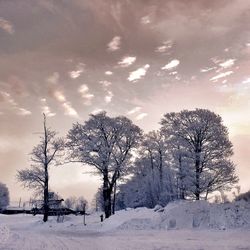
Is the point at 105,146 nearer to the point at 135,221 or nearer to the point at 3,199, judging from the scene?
the point at 135,221

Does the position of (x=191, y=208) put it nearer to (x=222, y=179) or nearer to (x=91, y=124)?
(x=222, y=179)

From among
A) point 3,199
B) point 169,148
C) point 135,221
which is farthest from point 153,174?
point 3,199

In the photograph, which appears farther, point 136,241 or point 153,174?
point 153,174

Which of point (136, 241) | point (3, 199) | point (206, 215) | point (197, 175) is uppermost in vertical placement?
point (3, 199)

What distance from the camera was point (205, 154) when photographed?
4141cm

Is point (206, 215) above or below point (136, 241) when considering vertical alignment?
above

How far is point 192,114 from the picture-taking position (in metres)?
42.9

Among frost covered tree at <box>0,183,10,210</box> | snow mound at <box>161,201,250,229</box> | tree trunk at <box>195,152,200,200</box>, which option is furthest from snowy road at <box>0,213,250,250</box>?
frost covered tree at <box>0,183,10,210</box>

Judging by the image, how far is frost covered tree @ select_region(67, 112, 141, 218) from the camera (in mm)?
41906

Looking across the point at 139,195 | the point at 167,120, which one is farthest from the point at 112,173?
the point at 139,195

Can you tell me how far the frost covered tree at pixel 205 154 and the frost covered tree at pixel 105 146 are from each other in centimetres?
567

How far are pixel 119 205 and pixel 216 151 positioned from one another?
157 feet

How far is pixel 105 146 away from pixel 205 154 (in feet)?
33.3

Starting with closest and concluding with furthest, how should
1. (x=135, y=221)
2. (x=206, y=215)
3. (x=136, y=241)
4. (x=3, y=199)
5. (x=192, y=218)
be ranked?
(x=136, y=241)
(x=192, y=218)
(x=206, y=215)
(x=135, y=221)
(x=3, y=199)
